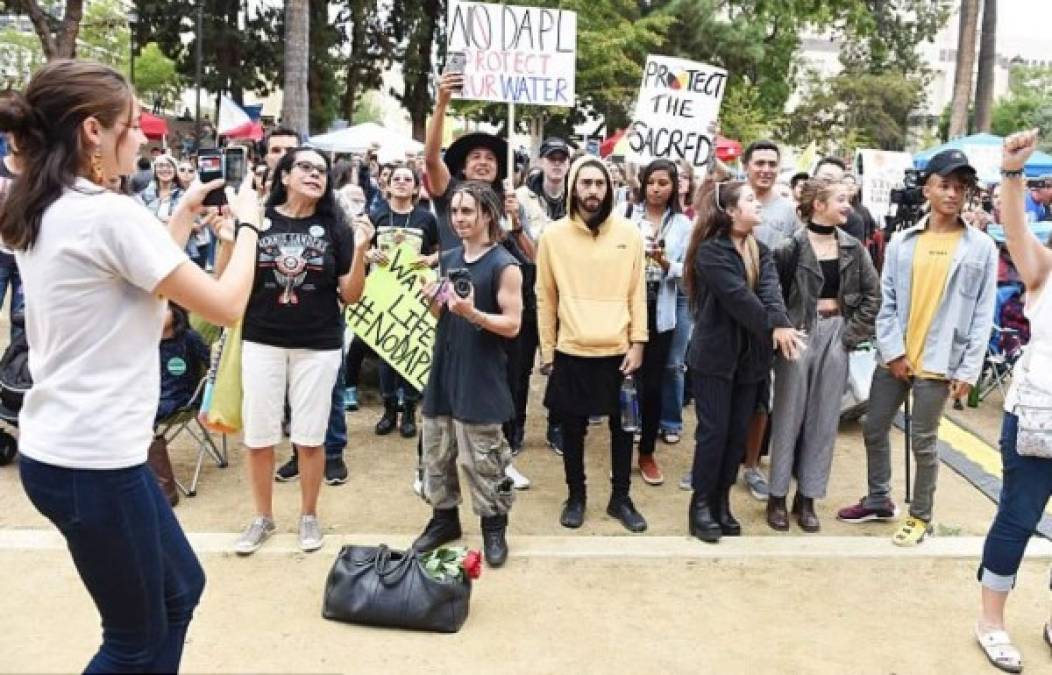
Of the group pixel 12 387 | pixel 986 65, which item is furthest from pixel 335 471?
pixel 986 65

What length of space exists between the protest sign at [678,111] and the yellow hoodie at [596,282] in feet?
7.50

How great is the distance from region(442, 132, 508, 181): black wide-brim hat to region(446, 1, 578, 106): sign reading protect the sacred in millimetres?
806

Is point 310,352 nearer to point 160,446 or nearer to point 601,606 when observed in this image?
point 160,446

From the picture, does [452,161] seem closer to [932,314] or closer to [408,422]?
[408,422]

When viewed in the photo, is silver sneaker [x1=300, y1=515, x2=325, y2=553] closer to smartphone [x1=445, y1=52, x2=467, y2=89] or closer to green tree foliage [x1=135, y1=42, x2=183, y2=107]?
smartphone [x1=445, y1=52, x2=467, y2=89]

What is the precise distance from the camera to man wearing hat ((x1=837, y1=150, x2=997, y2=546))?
14.3 ft

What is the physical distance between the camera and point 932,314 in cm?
445

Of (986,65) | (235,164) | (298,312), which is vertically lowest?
(298,312)

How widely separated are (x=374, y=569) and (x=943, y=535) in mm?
2928

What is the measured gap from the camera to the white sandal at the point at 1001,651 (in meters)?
3.45

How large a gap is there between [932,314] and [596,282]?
162cm

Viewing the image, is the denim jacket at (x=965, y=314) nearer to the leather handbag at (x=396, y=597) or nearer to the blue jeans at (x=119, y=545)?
the leather handbag at (x=396, y=597)

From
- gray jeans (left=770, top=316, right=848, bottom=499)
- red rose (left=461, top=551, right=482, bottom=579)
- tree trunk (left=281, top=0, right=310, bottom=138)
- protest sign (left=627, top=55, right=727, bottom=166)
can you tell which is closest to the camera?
red rose (left=461, top=551, right=482, bottom=579)

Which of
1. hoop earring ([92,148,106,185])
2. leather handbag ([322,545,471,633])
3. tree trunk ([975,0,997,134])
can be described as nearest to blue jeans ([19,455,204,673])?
hoop earring ([92,148,106,185])
